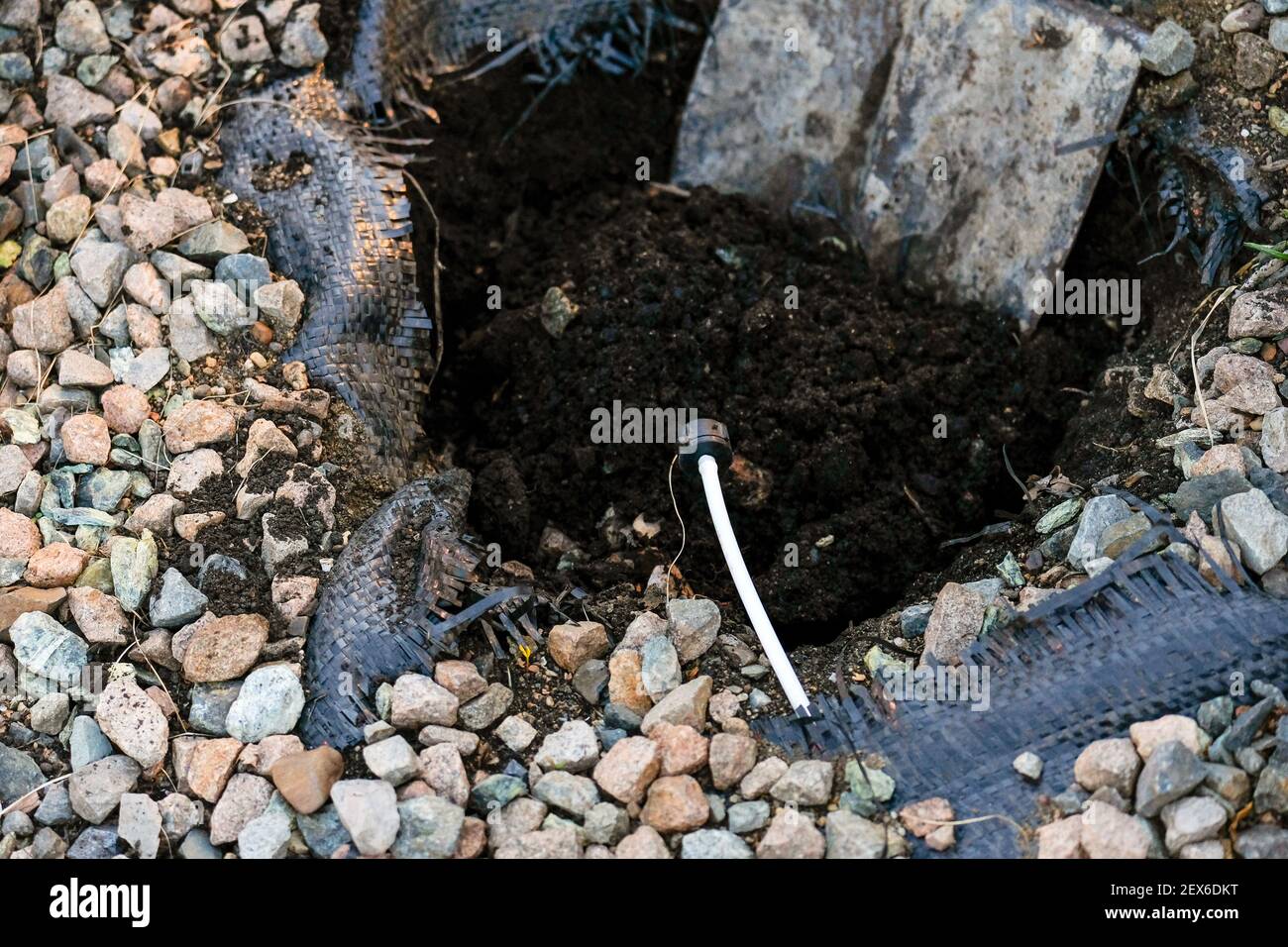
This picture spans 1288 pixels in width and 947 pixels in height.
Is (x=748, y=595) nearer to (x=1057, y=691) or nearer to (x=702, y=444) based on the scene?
(x=702, y=444)

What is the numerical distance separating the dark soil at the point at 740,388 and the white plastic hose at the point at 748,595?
0.17 meters

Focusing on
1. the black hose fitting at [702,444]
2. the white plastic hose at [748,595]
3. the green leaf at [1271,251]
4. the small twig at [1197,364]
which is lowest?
the white plastic hose at [748,595]

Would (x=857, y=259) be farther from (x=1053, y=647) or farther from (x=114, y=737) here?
(x=114, y=737)

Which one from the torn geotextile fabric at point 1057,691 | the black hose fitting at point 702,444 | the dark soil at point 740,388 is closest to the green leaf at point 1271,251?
the dark soil at point 740,388

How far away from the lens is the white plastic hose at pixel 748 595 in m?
2.03

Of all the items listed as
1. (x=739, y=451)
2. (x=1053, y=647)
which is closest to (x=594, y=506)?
(x=739, y=451)

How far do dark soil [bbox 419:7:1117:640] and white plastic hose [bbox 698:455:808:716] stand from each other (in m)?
0.17

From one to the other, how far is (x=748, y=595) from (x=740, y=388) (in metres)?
0.52

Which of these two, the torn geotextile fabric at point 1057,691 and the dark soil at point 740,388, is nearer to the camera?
the torn geotextile fabric at point 1057,691

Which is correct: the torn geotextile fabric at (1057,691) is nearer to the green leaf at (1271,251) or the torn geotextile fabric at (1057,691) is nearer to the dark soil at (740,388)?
the dark soil at (740,388)

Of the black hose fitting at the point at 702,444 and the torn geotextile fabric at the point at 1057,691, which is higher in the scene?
the black hose fitting at the point at 702,444

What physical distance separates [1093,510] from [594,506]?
918 mm

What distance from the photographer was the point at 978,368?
2.53 m

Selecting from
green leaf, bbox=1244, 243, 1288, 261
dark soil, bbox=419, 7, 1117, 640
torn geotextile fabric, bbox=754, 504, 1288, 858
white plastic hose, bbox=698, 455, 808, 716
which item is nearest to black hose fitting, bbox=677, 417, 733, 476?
white plastic hose, bbox=698, 455, 808, 716
